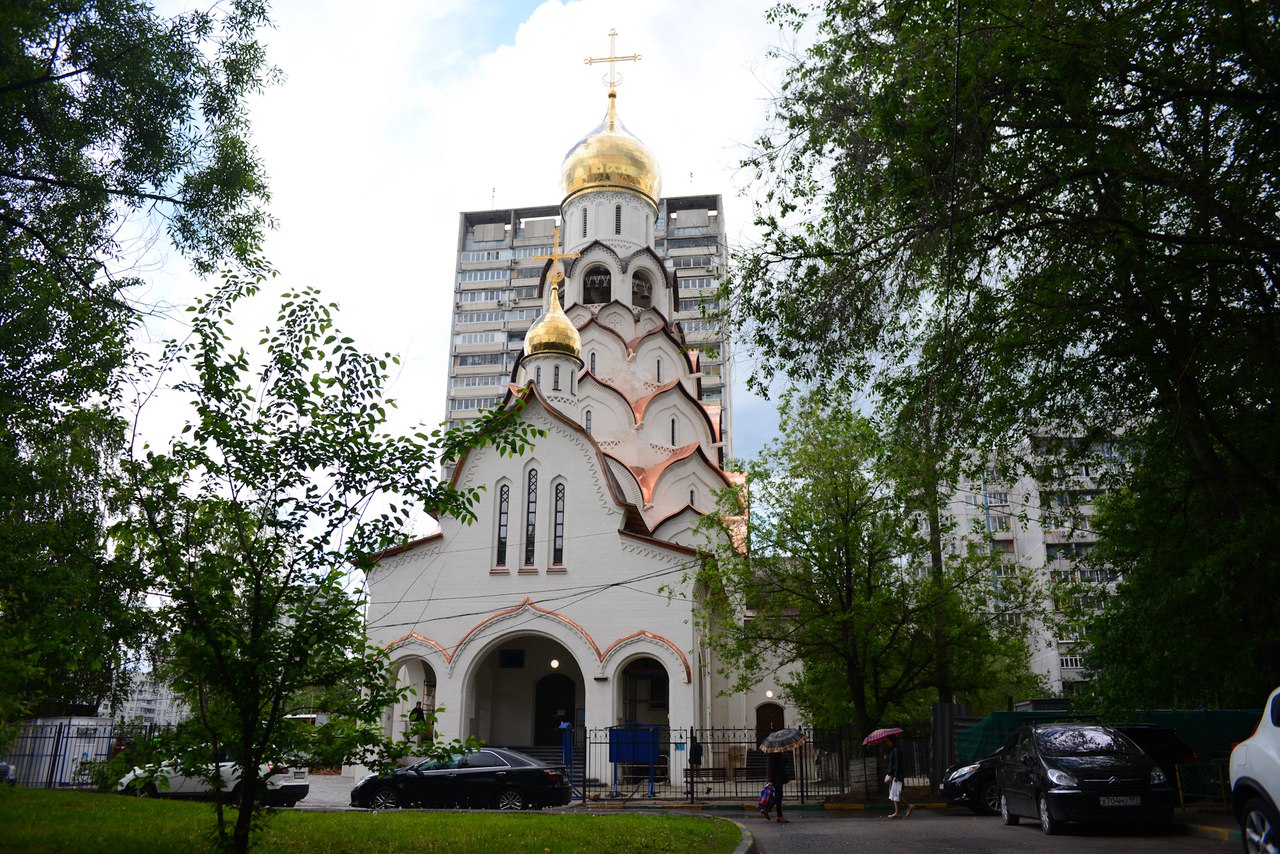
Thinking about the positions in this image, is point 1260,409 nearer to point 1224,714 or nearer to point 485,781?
point 1224,714

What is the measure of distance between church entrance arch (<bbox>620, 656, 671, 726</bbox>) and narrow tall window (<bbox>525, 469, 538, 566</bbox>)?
14.0 ft

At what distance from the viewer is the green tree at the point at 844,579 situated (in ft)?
68.0

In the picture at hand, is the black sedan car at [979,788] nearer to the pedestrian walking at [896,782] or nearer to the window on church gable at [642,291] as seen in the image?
the pedestrian walking at [896,782]

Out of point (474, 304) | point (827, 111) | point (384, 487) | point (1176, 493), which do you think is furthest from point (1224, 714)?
point (474, 304)

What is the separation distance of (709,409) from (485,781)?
74.4 feet

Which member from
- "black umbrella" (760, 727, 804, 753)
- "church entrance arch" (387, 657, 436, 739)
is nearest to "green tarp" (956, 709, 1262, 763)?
"black umbrella" (760, 727, 804, 753)

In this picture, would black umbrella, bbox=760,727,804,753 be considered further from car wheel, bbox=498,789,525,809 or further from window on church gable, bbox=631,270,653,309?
window on church gable, bbox=631,270,653,309

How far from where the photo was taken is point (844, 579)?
21.1 meters

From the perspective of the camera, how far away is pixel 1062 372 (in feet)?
37.6

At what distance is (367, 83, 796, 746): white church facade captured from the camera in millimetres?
25219

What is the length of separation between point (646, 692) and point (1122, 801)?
18085 mm

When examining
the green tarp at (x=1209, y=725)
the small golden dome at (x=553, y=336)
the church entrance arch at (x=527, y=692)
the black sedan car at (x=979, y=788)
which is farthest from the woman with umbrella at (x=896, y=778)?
the small golden dome at (x=553, y=336)

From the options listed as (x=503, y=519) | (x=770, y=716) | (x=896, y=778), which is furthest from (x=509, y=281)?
A: (x=896, y=778)

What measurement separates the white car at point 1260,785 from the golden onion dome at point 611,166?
32.0 m
